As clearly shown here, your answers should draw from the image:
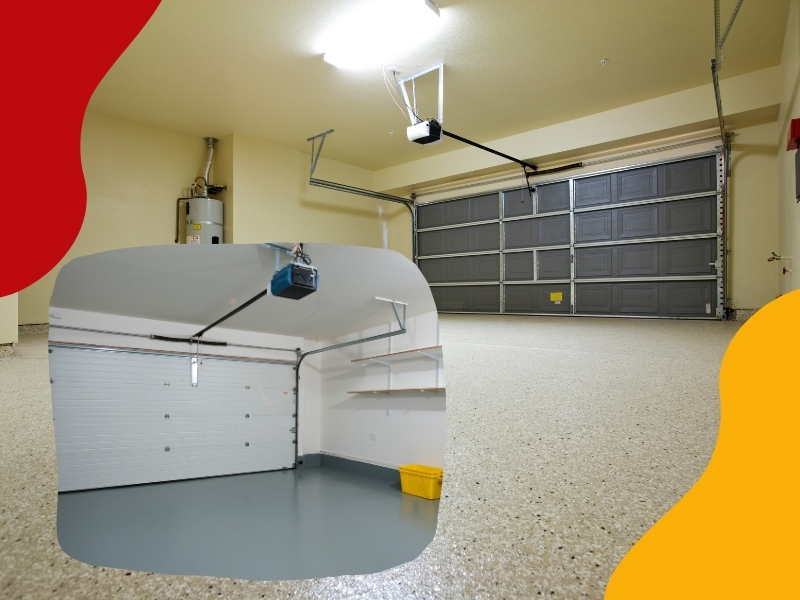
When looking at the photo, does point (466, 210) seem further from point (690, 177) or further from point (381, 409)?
point (690, 177)

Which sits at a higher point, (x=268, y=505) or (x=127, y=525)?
(x=127, y=525)

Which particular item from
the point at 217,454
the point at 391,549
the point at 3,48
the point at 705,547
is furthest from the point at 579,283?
the point at 3,48

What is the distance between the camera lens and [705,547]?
0.81 meters

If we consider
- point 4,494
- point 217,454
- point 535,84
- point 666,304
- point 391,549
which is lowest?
point 391,549

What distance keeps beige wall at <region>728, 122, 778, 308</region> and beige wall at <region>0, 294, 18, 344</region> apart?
274 centimetres

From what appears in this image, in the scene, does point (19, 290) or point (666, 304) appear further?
point (666, 304)

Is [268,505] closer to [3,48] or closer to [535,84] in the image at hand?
[3,48]

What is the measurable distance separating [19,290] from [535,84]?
1194mm

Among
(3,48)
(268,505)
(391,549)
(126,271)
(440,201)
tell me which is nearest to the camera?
(3,48)

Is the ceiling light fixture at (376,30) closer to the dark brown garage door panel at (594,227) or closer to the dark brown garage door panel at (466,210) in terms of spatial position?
the dark brown garage door panel at (466,210)

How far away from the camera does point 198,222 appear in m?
0.92

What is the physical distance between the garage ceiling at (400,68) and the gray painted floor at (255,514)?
0.96 m

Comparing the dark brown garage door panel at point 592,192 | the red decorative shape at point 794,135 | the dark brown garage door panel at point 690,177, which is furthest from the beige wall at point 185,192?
the red decorative shape at point 794,135

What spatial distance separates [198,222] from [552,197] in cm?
106
